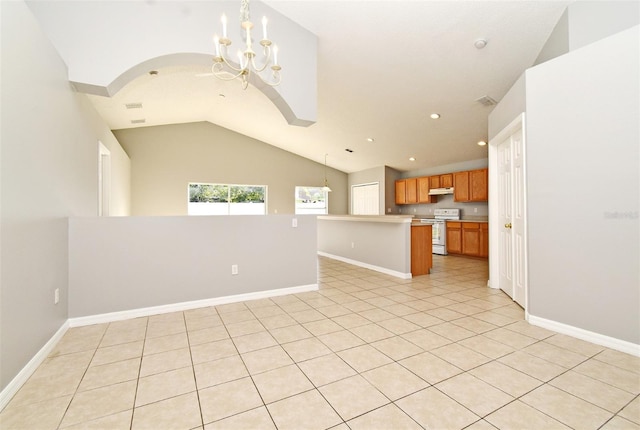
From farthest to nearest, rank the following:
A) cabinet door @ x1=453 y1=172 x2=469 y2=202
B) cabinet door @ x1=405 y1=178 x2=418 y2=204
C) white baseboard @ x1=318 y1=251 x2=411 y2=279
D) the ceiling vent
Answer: cabinet door @ x1=405 y1=178 x2=418 y2=204
cabinet door @ x1=453 y1=172 x2=469 y2=202
white baseboard @ x1=318 y1=251 x2=411 y2=279
the ceiling vent

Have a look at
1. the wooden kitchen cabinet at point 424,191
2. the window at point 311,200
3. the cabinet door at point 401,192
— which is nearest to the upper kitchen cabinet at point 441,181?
the wooden kitchen cabinet at point 424,191

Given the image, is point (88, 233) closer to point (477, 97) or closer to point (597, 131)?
point (597, 131)

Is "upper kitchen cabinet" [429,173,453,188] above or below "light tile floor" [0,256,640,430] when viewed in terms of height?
above

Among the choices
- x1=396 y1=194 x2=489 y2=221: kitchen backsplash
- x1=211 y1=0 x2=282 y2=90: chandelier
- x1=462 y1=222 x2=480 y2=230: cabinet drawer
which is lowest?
x1=462 y1=222 x2=480 y2=230: cabinet drawer

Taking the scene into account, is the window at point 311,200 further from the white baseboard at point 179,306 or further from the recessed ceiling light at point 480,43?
the recessed ceiling light at point 480,43

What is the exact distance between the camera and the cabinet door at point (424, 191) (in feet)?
26.0

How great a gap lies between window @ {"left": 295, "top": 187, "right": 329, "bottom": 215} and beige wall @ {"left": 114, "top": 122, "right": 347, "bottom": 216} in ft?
0.72

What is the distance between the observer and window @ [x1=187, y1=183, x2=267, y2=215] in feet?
25.7

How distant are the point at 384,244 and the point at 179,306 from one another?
3.39 metres

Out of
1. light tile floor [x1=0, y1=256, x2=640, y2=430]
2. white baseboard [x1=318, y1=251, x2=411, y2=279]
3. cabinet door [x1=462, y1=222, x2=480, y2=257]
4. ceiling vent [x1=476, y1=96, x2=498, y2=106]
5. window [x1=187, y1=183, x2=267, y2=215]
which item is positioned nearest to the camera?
light tile floor [x1=0, y1=256, x2=640, y2=430]

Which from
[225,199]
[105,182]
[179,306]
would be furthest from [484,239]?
[105,182]

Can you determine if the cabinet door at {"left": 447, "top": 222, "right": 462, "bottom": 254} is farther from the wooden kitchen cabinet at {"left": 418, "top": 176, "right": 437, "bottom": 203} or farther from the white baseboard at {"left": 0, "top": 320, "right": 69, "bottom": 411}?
the white baseboard at {"left": 0, "top": 320, "right": 69, "bottom": 411}

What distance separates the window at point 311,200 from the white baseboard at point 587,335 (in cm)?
703

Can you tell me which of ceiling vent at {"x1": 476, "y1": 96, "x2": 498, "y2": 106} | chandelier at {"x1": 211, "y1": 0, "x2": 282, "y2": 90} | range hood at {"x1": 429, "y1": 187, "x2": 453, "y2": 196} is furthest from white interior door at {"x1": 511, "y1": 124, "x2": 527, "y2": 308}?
range hood at {"x1": 429, "y1": 187, "x2": 453, "y2": 196}
